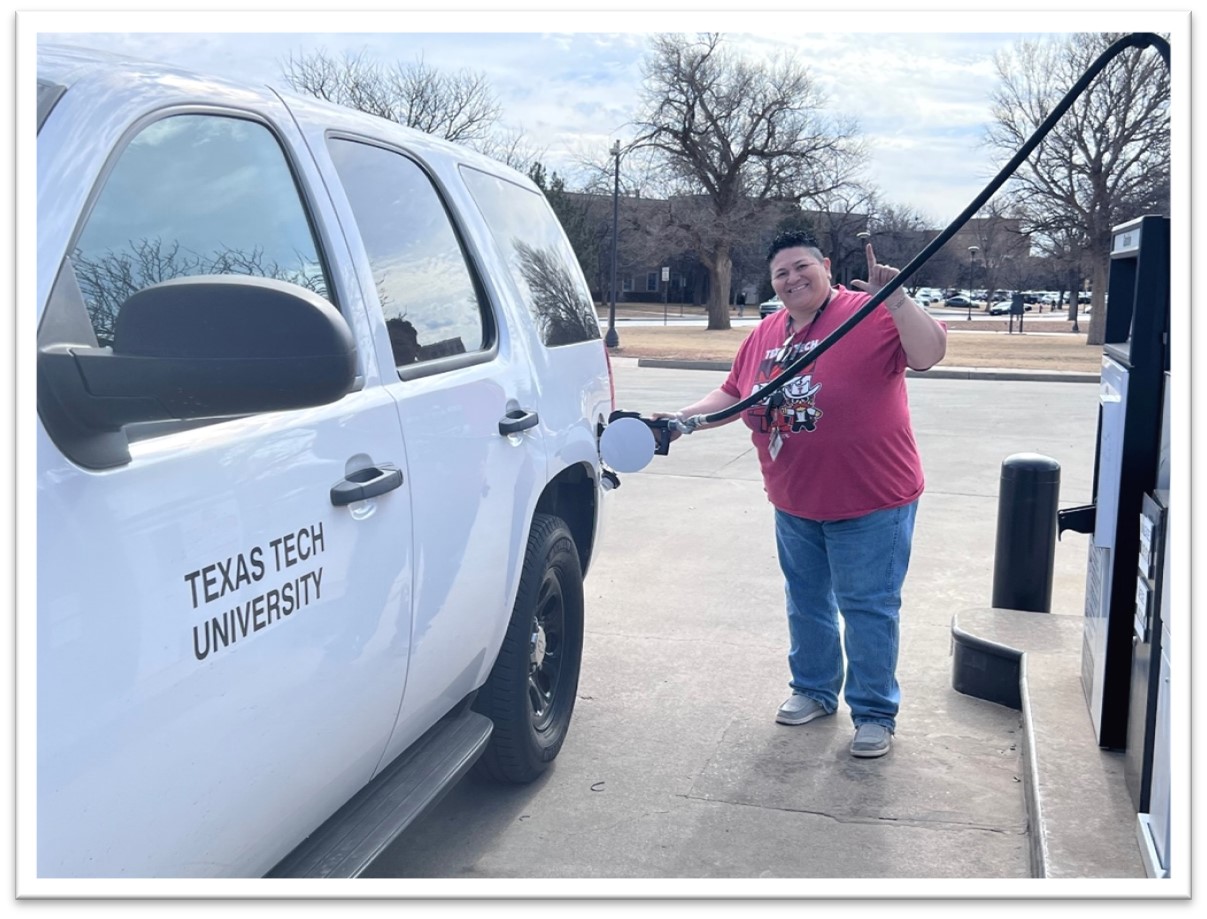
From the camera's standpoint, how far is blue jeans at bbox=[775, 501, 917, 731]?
405 cm

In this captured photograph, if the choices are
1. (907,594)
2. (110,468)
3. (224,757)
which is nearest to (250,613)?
(224,757)

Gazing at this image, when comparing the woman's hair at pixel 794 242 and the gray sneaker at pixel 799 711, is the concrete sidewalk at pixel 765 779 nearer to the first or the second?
the gray sneaker at pixel 799 711

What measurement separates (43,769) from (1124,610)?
2936mm

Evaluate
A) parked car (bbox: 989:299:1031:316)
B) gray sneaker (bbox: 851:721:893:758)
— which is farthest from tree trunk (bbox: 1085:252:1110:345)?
parked car (bbox: 989:299:1031:316)

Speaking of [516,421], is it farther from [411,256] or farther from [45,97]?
[45,97]

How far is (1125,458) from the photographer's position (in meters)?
3.36

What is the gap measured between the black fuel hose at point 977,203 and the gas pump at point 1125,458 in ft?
1.76

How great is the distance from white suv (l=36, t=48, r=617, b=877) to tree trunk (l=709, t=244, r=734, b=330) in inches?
1812

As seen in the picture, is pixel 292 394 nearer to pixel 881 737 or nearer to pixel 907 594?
pixel 881 737

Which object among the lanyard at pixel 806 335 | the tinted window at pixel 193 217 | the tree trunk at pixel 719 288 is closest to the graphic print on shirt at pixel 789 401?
the lanyard at pixel 806 335

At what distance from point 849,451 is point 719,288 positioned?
4571cm

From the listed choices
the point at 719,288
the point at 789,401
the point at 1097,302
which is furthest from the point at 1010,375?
the point at 719,288

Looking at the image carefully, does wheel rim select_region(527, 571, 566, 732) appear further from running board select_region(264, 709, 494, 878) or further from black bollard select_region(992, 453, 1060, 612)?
black bollard select_region(992, 453, 1060, 612)

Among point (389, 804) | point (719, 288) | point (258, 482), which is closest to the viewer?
point (258, 482)
